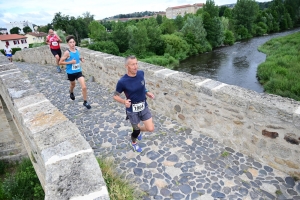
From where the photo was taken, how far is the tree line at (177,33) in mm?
28516

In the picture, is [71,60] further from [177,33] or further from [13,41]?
[13,41]

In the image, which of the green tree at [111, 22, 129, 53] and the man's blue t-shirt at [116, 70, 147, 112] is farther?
the green tree at [111, 22, 129, 53]

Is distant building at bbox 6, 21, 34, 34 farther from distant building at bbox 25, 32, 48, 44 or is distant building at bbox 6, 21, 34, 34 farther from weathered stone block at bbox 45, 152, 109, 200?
weathered stone block at bbox 45, 152, 109, 200

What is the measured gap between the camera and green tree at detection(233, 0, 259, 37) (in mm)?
42031

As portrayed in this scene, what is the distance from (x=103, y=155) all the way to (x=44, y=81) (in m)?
5.31

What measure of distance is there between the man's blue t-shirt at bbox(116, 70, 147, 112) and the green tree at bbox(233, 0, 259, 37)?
43948 mm

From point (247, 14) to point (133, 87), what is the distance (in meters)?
46.6

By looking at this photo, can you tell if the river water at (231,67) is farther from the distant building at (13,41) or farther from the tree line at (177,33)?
the distant building at (13,41)

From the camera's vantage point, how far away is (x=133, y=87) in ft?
10.0

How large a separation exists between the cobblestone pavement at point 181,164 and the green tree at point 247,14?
43.2m

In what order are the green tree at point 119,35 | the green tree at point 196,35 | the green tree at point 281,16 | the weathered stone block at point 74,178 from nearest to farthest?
the weathered stone block at point 74,178, the green tree at point 119,35, the green tree at point 196,35, the green tree at point 281,16

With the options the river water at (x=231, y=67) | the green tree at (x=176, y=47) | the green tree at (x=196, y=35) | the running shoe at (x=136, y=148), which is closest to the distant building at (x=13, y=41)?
the green tree at (x=176, y=47)

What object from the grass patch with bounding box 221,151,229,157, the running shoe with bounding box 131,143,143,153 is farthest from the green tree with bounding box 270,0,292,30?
the running shoe with bounding box 131,143,143,153

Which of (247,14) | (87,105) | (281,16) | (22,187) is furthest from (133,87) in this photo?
(281,16)
